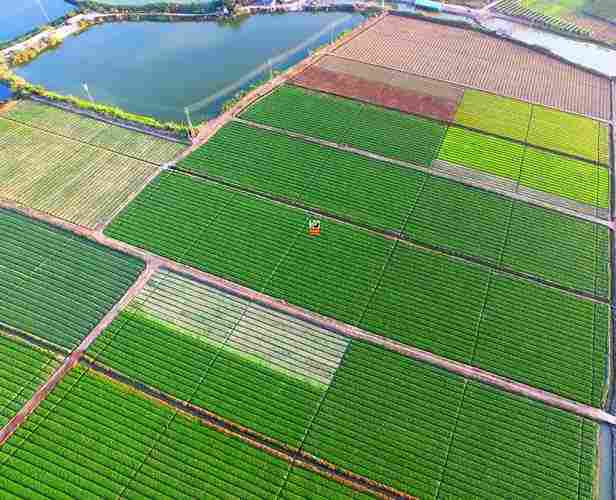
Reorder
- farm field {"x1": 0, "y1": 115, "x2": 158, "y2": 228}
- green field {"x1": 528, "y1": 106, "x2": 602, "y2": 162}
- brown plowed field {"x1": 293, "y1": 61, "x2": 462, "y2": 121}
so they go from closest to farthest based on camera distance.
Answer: farm field {"x1": 0, "y1": 115, "x2": 158, "y2": 228}, green field {"x1": 528, "y1": 106, "x2": 602, "y2": 162}, brown plowed field {"x1": 293, "y1": 61, "x2": 462, "y2": 121}

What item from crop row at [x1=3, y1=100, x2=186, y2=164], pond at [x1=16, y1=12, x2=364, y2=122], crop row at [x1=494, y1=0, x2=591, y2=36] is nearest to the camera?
crop row at [x1=3, y1=100, x2=186, y2=164]

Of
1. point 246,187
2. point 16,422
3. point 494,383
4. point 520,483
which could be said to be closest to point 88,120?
point 246,187

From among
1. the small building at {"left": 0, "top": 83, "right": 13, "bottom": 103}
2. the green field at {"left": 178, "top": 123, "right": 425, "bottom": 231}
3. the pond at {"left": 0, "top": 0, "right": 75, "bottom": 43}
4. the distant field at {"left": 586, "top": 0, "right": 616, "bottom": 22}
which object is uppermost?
the pond at {"left": 0, "top": 0, "right": 75, "bottom": 43}

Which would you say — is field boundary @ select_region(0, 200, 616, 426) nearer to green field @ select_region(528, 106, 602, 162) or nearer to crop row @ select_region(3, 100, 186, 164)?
crop row @ select_region(3, 100, 186, 164)

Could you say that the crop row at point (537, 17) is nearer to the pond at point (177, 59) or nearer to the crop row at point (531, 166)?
the pond at point (177, 59)

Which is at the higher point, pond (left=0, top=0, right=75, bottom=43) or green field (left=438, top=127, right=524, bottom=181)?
pond (left=0, top=0, right=75, bottom=43)

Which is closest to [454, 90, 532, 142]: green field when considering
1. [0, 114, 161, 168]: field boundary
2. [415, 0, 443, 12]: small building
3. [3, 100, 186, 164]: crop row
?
[415, 0, 443, 12]: small building

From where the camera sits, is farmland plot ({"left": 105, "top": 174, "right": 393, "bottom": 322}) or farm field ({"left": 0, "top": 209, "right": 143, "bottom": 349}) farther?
farmland plot ({"left": 105, "top": 174, "right": 393, "bottom": 322})
